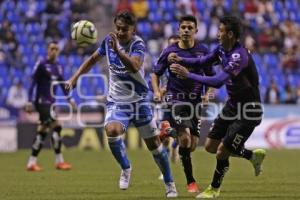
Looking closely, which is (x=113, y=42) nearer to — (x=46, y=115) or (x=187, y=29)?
(x=187, y=29)

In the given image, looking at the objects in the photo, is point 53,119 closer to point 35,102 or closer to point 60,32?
point 35,102

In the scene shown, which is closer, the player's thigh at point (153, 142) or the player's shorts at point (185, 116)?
the player's thigh at point (153, 142)

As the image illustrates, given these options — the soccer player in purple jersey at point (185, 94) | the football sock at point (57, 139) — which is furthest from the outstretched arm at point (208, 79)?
the football sock at point (57, 139)

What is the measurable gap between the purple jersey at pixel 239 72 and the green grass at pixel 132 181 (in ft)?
4.79

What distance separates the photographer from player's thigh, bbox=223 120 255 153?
11.5m

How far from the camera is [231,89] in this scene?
455 inches

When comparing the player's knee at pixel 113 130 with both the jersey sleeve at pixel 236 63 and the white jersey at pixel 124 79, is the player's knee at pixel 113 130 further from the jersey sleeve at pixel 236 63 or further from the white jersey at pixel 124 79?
the jersey sleeve at pixel 236 63

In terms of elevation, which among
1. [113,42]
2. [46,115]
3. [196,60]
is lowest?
[46,115]

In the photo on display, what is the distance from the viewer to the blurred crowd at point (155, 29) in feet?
98.7

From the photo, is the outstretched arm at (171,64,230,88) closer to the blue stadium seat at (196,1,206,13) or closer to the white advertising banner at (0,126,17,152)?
the white advertising banner at (0,126,17,152)

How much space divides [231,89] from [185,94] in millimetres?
1880

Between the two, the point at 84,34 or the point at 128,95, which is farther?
the point at 84,34

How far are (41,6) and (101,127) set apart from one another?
28.8 feet

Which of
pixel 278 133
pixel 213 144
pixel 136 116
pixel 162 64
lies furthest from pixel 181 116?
pixel 278 133
